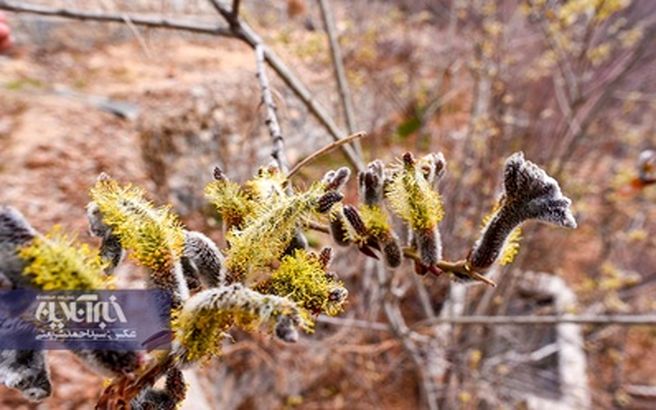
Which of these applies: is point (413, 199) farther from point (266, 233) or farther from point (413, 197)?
point (266, 233)

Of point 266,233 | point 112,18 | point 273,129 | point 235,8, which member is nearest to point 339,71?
point 235,8

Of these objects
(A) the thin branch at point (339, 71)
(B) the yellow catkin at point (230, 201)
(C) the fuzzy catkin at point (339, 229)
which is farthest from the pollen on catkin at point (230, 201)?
(A) the thin branch at point (339, 71)

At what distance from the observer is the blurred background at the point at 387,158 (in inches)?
119

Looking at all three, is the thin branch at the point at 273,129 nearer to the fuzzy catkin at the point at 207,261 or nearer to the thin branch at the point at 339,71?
the fuzzy catkin at the point at 207,261

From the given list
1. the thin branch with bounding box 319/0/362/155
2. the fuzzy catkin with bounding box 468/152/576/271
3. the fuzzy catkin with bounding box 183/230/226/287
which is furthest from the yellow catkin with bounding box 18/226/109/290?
the thin branch with bounding box 319/0/362/155

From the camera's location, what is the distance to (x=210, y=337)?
1.60 ft

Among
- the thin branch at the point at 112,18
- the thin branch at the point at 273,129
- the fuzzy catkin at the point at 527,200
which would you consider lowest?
the fuzzy catkin at the point at 527,200

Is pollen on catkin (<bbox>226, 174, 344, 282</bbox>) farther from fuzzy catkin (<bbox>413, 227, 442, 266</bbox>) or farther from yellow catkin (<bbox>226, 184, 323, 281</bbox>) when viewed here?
fuzzy catkin (<bbox>413, 227, 442, 266</bbox>)

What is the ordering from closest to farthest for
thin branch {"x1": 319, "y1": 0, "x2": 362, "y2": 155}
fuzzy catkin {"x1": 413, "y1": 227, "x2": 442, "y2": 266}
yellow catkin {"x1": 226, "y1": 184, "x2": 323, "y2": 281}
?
yellow catkin {"x1": 226, "y1": 184, "x2": 323, "y2": 281}, fuzzy catkin {"x1": 413, "y1": 227, "x2": 442, "y2": 266}, thin branch {"x1": 319, "y1": 0, "x2": 362, "y2": 155}

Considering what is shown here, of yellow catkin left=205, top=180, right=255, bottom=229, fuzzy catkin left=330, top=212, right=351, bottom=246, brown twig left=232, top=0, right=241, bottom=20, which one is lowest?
yellow catkin left=205, top=180, right=255, bottom=229

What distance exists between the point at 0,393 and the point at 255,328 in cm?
201

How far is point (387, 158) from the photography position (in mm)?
4594

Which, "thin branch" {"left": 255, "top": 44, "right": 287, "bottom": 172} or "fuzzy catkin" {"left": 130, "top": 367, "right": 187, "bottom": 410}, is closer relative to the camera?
"fuzzy catkin" {"left": 130, "top": 367, "right": 187, "bottom": 410}

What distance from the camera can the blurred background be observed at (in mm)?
3014
